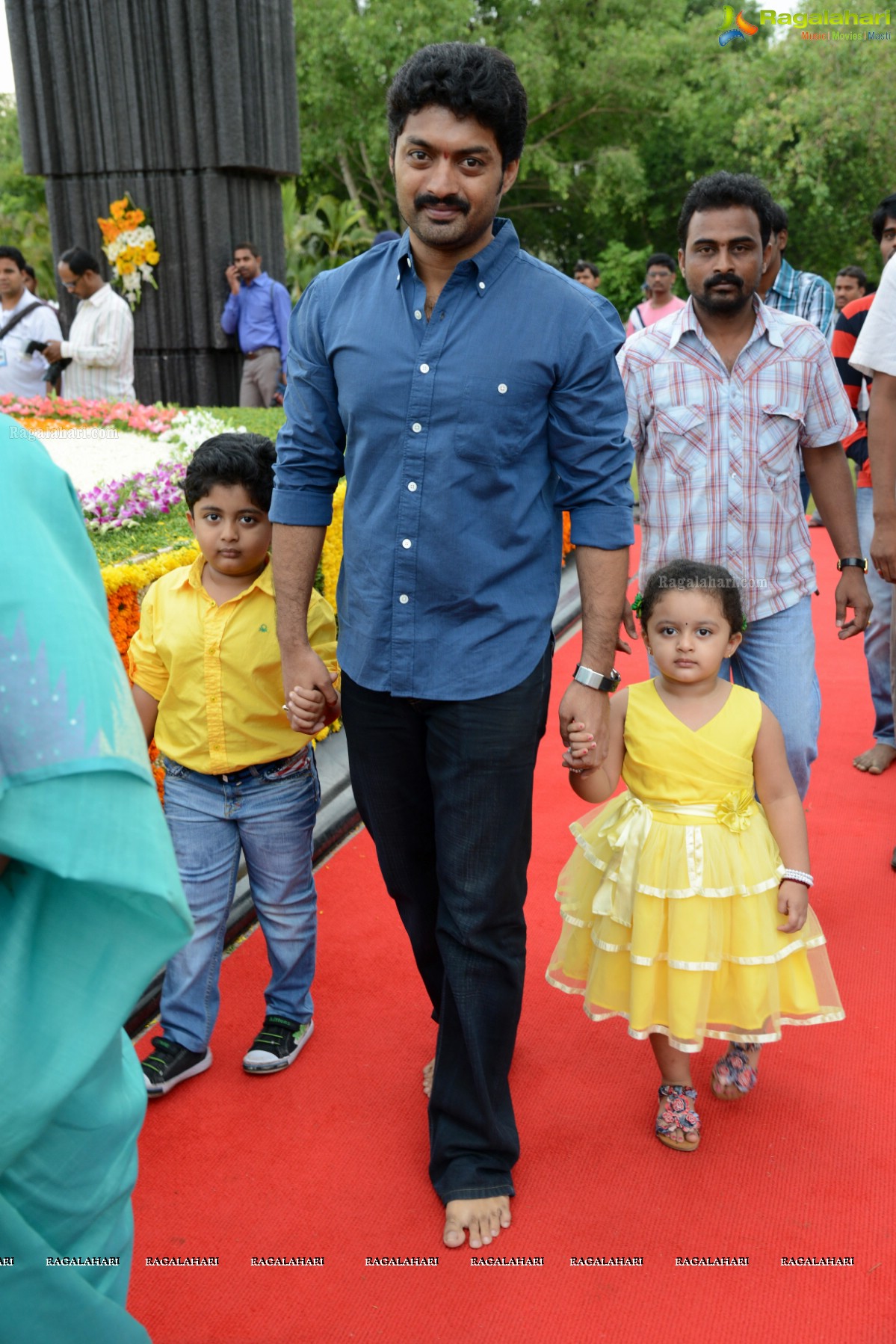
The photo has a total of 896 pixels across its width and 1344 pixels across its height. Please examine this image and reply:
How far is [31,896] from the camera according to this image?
1143mm

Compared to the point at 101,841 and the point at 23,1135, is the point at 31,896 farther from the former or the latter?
the point at 23,1135

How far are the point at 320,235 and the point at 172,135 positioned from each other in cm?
1434

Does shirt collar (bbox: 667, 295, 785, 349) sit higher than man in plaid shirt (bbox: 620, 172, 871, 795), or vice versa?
shirt collar (bbox: 667, 295, 785, 349)

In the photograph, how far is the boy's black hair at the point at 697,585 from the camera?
9.21ft

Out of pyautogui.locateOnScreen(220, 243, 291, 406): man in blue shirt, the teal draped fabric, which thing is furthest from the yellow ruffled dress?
pyautogui.locateOnScreen(220, 243, 291, 406): man in blue shirt

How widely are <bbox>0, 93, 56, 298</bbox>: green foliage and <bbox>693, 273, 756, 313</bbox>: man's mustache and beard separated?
21.9 m

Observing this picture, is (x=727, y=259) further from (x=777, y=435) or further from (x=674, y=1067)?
(x=674, y=1067)

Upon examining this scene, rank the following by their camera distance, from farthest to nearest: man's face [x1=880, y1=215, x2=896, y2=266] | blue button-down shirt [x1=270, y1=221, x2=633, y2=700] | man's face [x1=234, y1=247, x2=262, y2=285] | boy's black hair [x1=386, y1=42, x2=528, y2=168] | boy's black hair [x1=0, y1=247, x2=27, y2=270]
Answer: man's face [x1=234, y1=247, x2=262, y2=285] < boy's black hair [x1=0, y1=247, x2=27, y2=270] < man's face [x1=880, y1=215, x2=896, y2=266] < blue button-down shirt [x1=270, y1=221, x2=633, y2=700] < boy's black hair [x1=386, y1=42, x2=528, y2=168]

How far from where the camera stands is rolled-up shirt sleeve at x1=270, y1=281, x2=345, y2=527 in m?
2.57

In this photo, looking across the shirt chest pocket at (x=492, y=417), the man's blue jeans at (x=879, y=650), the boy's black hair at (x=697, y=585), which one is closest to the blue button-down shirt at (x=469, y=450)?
the shirt chest pocket at (x=492, y=417)

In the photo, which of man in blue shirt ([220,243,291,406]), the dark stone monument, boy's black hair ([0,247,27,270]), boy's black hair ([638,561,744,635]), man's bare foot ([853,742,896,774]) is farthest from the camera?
man in blue shirt ([220,243,291,406])

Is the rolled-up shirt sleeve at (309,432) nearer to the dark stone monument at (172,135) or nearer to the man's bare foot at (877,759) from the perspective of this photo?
the man's bare foot at (877,759)

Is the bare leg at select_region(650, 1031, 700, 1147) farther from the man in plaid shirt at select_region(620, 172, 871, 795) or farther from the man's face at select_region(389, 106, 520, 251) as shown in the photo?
the man's face at select_region(389, 106, 520, 251)

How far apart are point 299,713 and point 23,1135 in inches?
61.1
